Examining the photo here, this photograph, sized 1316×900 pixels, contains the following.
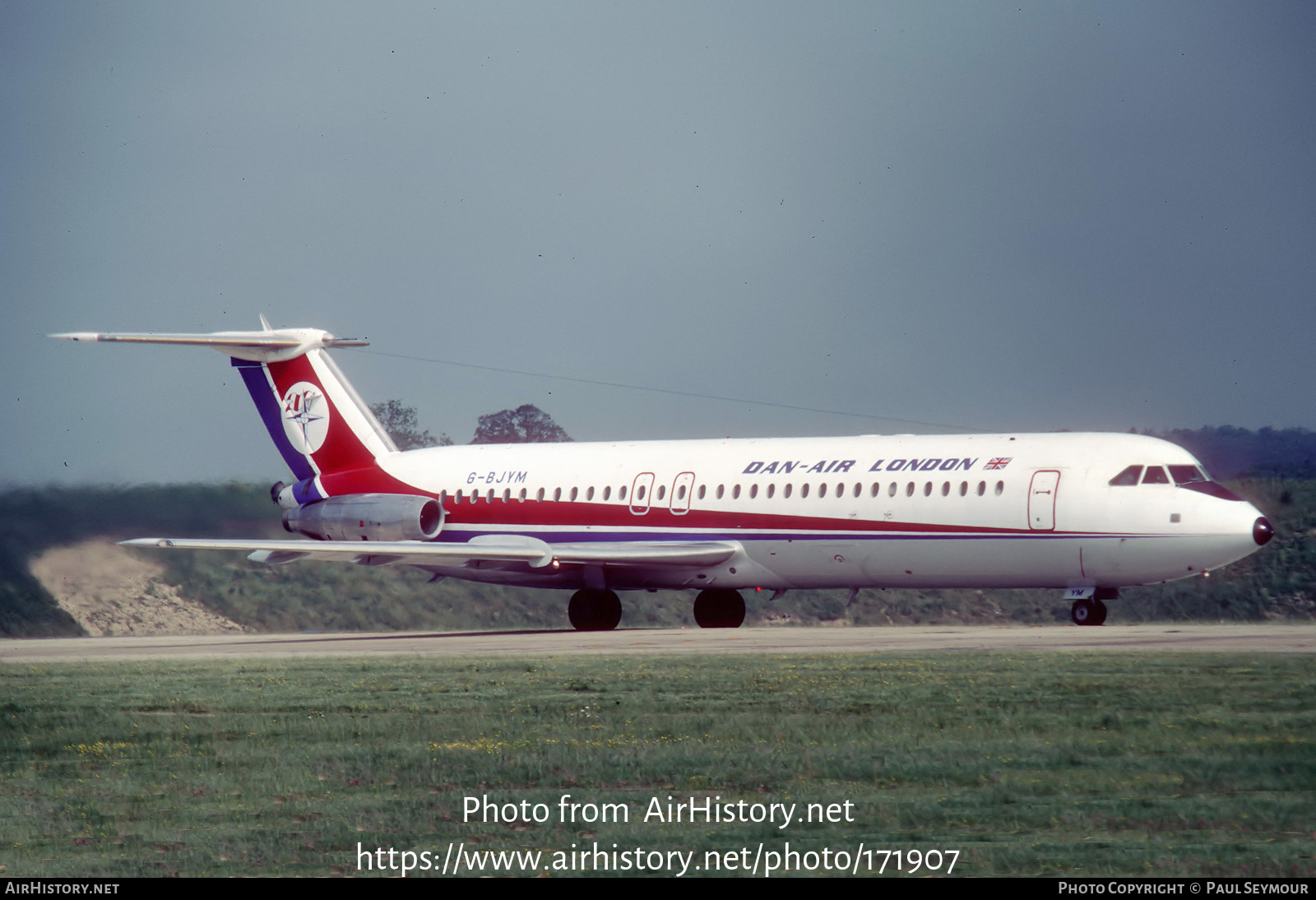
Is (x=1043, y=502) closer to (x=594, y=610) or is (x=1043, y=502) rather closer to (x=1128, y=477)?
(x=1128, y=477)

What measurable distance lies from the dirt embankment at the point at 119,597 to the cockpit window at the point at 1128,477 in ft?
78.3

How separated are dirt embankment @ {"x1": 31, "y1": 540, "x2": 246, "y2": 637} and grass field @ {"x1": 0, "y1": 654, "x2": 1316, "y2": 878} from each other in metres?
19.6

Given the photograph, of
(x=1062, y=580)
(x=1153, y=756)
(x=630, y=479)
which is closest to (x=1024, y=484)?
(x=1062, y=580)

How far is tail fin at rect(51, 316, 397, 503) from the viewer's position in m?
41.9

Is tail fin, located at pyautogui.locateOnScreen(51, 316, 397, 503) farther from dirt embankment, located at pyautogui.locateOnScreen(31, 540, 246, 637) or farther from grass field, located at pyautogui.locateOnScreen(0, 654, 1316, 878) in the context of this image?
grass field, located at pyautogui.locateOnScreen(0, 654, 1316, 878)

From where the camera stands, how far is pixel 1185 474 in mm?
31266

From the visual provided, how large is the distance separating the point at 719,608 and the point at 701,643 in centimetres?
918

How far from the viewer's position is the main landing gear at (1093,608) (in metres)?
32.2

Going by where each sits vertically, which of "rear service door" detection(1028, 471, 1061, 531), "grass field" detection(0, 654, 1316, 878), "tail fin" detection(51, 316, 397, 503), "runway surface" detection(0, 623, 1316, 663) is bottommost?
"grass field" detection(0, 654, 1316, 878)

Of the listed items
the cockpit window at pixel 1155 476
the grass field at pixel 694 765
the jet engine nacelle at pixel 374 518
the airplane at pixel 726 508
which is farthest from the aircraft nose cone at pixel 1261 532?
the jet engine nacelle at pixel 374 518

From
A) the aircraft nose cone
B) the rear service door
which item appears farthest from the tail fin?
the aircraft nose cone

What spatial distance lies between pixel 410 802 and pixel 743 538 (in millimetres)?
23401
